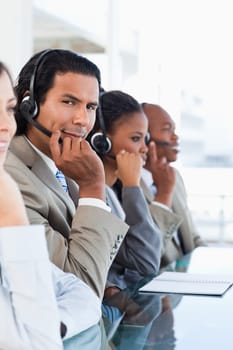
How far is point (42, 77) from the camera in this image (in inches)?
67.2

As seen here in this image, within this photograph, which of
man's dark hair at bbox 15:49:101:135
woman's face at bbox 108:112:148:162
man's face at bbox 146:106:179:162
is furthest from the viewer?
man's face at bbox 146:106:179:162

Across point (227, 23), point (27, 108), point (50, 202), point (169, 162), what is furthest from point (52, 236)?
point (227, 23)

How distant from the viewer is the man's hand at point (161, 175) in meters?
2.59

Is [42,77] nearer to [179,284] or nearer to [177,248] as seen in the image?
A: [179,284]

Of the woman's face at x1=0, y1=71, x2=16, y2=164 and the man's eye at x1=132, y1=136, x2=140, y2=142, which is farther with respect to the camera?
the man's eye at x1=132, y1=136, x2=140, y2=142

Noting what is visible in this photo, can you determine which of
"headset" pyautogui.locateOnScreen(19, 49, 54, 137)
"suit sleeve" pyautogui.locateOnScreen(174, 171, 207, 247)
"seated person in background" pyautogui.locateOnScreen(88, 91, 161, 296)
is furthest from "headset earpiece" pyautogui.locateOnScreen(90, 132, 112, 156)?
"suit sleeve" pyautogui.locateOnScreen(174, 171, 207, 247)

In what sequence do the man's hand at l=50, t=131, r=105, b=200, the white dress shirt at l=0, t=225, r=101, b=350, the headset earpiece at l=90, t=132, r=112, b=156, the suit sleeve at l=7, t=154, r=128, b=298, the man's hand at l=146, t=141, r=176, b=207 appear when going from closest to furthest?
the white dress shirt at l=0, t=225, r=101, b=350
the suit sleeve at l=7, t=154, r=128, b=298
the man's hand at l=50, t=131, r=105, b=200
the headset earpiece at l=90, t=132, r=112, b=156
the man's hand at l=146, t=141, r=176, b=207

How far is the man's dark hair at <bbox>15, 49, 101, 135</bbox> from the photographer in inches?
67.2

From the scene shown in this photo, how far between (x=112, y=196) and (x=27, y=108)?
1.83 ft

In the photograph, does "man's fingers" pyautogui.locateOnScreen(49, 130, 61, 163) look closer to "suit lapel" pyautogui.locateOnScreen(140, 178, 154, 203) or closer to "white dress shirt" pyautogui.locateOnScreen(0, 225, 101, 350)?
"white dress shirt" pyautogui.locateOnScreen(0, 225, 101, 350)

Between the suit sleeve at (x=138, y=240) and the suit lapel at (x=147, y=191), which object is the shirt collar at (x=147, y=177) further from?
the suit sleeve at (x=138, y=240)

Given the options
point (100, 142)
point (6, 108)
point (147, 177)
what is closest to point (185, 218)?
point (147, 177)

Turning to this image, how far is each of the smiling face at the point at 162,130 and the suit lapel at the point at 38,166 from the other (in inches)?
47.4

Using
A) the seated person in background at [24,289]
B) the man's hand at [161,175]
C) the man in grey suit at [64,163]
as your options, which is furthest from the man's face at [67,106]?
the man's hand at [161,175]
